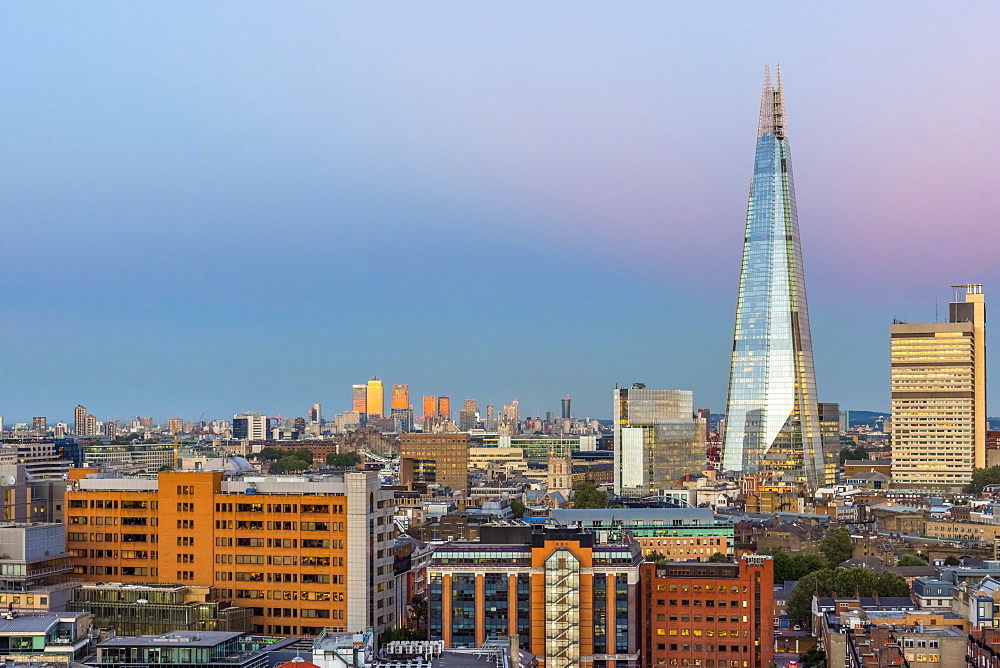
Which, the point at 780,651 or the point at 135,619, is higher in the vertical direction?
the point at 135,619

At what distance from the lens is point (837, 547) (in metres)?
153

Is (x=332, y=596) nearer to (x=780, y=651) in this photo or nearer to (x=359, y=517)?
(x=359, y=517)

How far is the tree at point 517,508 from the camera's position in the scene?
177m

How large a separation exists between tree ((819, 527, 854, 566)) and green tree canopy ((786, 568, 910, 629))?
2877cm

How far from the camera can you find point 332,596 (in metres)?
87.0

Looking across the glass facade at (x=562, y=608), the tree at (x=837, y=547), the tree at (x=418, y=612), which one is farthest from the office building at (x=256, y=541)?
the tree at (x=837, y=547)

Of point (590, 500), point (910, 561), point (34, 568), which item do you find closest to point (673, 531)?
point (910, 561)

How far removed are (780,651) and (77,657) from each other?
193 ft

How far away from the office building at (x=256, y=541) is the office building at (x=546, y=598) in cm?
411

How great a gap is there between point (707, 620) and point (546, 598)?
12.9 metres

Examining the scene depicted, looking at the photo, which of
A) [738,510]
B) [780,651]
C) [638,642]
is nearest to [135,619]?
[638,642]

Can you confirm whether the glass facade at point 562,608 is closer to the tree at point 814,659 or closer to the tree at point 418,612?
the tree at point 418,612

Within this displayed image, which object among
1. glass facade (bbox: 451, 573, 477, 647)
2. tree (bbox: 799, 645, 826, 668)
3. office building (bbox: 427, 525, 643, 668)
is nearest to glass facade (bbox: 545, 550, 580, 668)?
office building (bbox: 427, 525, 643, 668)

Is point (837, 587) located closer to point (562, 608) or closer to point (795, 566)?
point (795, 566)
